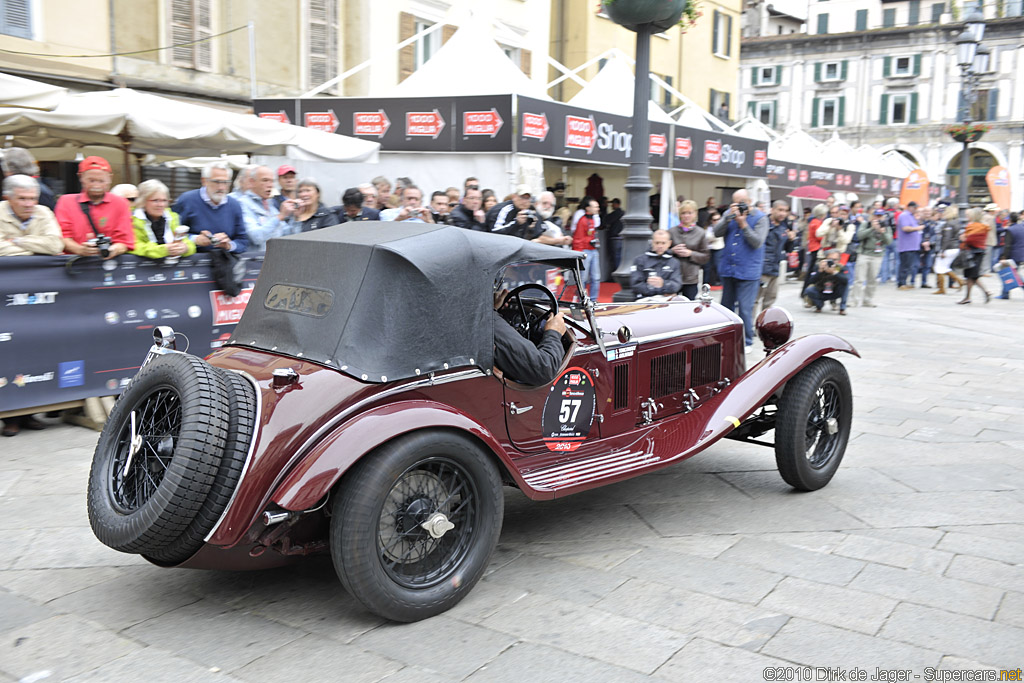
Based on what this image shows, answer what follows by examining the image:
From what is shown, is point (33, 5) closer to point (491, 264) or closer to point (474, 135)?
point (474, 135)

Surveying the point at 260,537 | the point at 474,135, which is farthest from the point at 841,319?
the point at 260,537

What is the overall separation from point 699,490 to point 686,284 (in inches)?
169

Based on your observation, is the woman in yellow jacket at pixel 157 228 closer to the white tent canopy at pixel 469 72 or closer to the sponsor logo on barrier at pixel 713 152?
the white tent canopy at pixel 469 72

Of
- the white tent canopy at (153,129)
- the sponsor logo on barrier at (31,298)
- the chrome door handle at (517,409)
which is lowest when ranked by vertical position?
the chrome door handle at (517,409)

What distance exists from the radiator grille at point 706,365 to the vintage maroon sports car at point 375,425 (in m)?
0.63

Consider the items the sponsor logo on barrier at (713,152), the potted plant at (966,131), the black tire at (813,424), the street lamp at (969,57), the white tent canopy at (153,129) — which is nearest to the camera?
the black tire at (813,424)

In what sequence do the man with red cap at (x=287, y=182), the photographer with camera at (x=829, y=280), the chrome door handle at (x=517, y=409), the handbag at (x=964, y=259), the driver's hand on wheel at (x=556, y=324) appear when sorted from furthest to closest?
the handbag at (x=964, y=259) → the photographer with camera at (x=829, y=280) → the man with red cap at (x=287, y=182) → the driver's hand on wheel at (x=556, y=324) → the chrome door handle at (x=517, y=409)

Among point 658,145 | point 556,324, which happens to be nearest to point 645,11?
point 556,324

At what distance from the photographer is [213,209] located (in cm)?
744

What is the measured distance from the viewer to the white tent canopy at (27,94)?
769 cm

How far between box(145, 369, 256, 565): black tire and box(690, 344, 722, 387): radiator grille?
3.04 meters

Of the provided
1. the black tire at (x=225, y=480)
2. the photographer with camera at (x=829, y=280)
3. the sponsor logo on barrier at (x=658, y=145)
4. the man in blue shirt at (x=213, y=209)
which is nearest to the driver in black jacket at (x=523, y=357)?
the black tire at (x=225, y=480)

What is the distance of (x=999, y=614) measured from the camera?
141 inches

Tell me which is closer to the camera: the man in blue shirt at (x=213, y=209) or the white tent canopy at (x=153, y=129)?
the man in blue shirt at (x=213, y=209)
